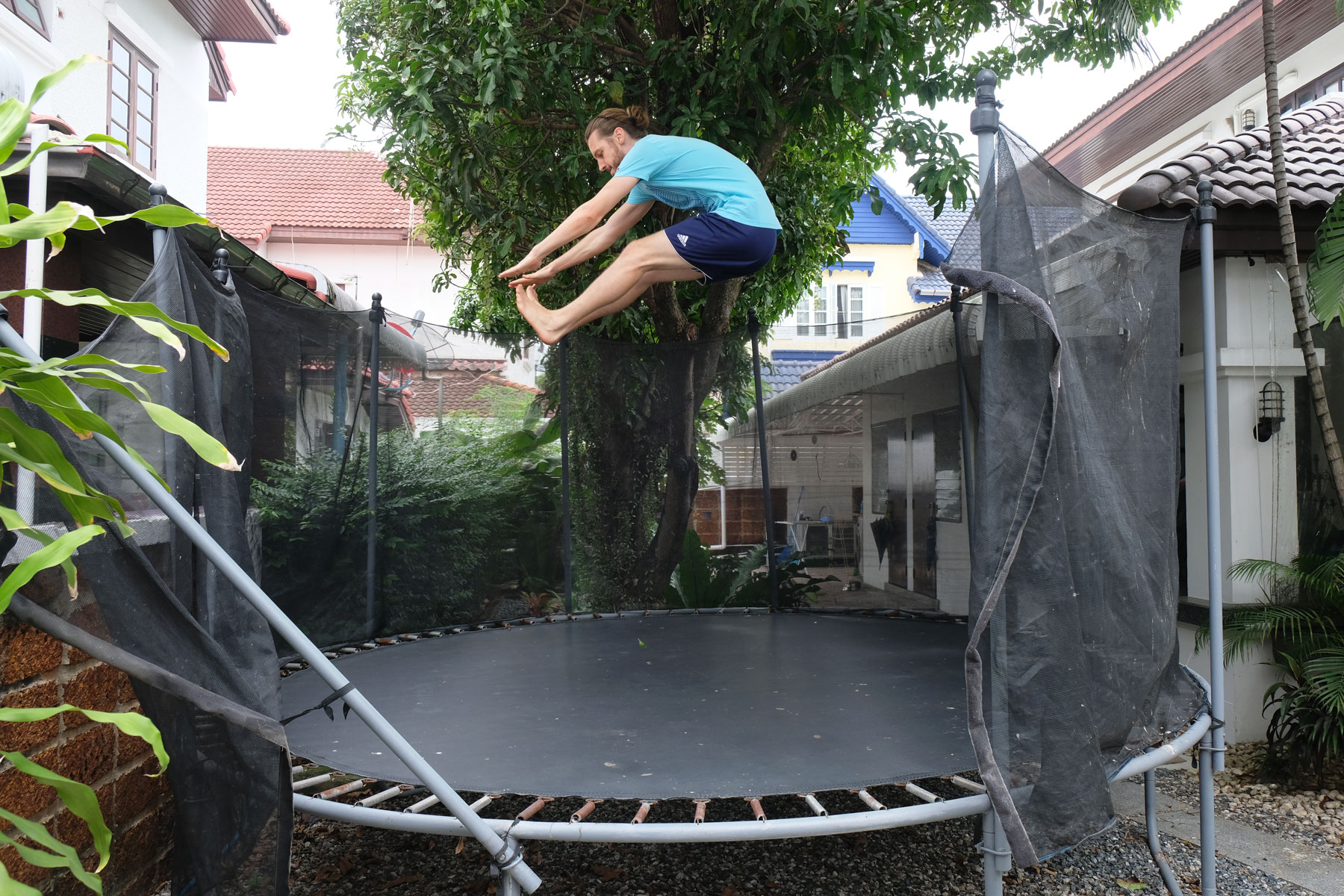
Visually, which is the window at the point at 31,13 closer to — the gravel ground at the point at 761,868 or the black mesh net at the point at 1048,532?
the gravel ground at the point at 761,868

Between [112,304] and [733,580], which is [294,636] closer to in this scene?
[112,304]

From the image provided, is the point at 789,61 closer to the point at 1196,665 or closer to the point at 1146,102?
the point at 1196,665

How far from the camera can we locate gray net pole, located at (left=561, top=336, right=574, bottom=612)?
3.75 metres

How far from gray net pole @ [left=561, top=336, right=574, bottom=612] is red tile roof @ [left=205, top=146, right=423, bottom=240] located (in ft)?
25.3

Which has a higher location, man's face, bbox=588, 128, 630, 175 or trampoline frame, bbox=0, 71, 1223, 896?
man's face, bbox=588, 128, 630, 175

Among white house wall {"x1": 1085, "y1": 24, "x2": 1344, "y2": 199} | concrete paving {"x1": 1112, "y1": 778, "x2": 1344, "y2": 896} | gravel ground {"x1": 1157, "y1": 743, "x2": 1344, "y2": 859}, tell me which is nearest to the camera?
concrete paving {"x1": 1112, "y1": 778, "x2": 1344, "y2": 896}

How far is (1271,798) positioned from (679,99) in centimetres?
302

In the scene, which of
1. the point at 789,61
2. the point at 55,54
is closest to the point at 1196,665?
the point at 789,61

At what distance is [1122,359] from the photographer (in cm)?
175

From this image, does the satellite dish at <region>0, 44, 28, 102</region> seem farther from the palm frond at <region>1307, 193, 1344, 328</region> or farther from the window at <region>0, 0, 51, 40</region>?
the palm frond at <region>1307, 193, 1344, 328</region>

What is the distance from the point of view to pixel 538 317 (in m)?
2.29

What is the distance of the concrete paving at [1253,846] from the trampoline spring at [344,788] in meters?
2.05

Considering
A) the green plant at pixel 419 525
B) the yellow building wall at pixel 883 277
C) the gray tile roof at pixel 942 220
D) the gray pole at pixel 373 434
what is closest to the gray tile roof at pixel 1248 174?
the green plant at pixel 419 525

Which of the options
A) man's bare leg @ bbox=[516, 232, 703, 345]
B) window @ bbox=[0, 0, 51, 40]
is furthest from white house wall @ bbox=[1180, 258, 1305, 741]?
window @ bbox=[0, 0, 51, 40]
